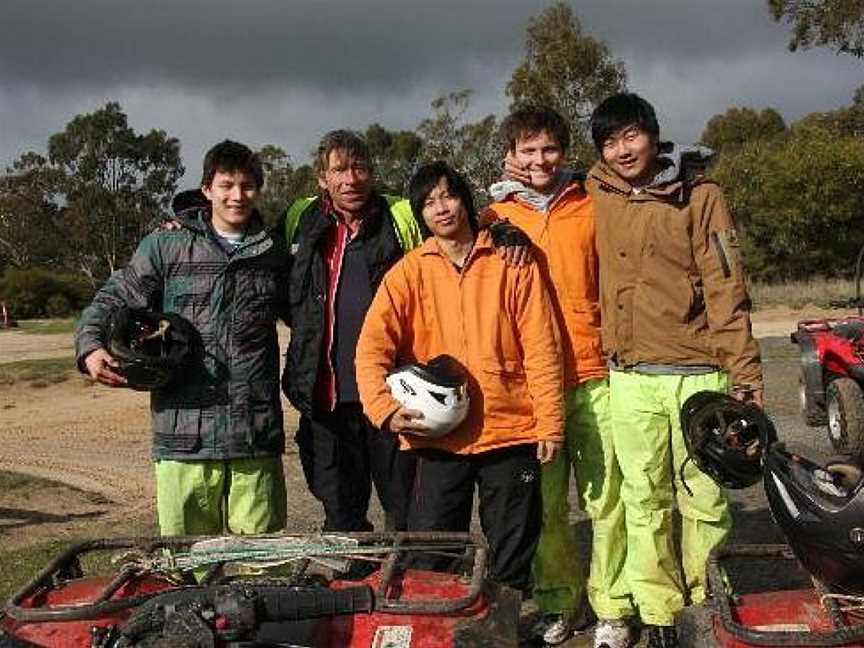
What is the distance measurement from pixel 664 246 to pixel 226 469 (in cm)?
206

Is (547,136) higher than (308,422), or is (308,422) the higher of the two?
(547,136)

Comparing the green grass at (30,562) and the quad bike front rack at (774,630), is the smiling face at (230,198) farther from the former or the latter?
the green grass at (30,562)

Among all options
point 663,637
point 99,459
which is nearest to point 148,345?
point 663,637

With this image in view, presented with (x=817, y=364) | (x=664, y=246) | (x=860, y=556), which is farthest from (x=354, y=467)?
(x=817, y=364)

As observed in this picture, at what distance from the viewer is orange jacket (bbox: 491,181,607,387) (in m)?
4.79

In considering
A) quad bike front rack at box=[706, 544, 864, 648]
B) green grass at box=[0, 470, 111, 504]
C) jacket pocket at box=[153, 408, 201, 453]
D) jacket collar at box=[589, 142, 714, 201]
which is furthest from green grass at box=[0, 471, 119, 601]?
quad bike front rack at box=[706, 544, 864, 648]

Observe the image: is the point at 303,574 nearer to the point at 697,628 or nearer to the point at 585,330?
the point at 697,628

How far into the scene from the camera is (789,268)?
33812 mm

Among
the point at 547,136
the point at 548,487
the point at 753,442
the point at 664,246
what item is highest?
the point at 547,136

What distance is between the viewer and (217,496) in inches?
187

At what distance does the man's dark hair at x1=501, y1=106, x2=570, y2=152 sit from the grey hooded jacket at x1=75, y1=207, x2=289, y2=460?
47.3 inches

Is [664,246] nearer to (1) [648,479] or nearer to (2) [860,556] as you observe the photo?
(1) [648,479]

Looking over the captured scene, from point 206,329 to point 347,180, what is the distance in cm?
91

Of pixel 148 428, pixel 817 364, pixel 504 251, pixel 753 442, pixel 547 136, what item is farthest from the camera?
pixel 148 428
